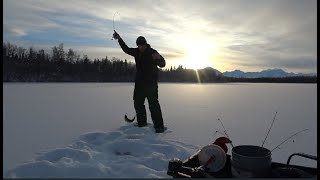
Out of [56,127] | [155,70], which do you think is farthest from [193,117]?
[56,127]

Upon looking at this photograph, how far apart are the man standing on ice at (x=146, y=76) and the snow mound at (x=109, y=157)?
0.40 metres

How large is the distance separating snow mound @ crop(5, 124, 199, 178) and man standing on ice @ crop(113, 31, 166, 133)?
0.40 metres

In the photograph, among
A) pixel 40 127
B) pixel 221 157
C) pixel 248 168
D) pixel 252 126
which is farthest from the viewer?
pixel 252 126

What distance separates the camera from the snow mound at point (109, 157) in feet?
11.1

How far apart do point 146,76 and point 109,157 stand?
89.1 inches

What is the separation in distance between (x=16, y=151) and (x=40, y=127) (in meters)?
2.10

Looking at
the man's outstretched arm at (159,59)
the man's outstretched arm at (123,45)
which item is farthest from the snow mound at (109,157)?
the man's outstretched arm at (123,45)

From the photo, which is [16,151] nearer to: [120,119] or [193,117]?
[120,119]

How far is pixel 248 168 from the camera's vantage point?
3.06 m

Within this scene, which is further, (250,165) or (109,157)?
(109,157)

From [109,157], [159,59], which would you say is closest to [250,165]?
[109,157]

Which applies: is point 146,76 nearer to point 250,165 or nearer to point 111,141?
point 111,141

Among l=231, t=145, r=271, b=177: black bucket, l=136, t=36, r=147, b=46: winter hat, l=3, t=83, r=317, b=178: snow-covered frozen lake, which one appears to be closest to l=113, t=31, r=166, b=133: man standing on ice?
l=136, t=36, r=147, b=46: winter hat

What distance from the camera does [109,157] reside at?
4.17 metres
